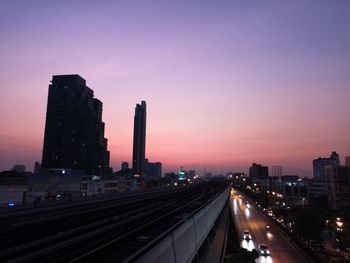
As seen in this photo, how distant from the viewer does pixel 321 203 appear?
371 feet

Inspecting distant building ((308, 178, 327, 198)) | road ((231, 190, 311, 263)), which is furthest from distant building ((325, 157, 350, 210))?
road ((231, 190, 311, 263))

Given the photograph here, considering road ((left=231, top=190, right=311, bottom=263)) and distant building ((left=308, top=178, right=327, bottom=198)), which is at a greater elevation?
distant building ((left=308, top=178, right=327, bottom=198))

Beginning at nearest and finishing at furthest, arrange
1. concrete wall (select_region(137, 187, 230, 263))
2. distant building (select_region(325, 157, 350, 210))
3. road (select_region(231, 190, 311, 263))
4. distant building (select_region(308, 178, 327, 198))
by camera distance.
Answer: concrete wall (select_region(137, 187, 230, 263)), road (select_region(231, 190, 311, 263)), distant building (select_region(325, 157, 350, 210)), distant building (select_region(308, 178, 327, 198))

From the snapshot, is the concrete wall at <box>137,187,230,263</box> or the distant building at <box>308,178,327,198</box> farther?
the distant building at <box>308,178,327,198</box>

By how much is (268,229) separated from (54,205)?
4514cm

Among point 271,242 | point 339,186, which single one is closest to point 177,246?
point 271,242

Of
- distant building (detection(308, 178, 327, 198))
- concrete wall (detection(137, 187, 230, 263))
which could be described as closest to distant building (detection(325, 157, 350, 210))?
distant building (detection(308, 178, 327, 198))

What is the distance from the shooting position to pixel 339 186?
11106cm

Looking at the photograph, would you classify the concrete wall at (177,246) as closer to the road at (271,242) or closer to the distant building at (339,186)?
the road at (271,242)

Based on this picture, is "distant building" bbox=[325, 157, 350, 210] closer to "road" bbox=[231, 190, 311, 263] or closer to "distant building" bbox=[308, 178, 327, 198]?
"distant building" bbox=[308, 178, 327, 198]

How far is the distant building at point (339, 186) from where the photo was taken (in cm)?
10681

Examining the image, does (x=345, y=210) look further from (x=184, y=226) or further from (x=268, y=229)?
(x=184, y=226)

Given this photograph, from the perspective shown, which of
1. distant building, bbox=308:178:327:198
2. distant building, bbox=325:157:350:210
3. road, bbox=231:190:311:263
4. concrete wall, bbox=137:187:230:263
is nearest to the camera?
concrete wall, bbox=137:187:230:263

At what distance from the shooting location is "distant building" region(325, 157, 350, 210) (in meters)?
107
